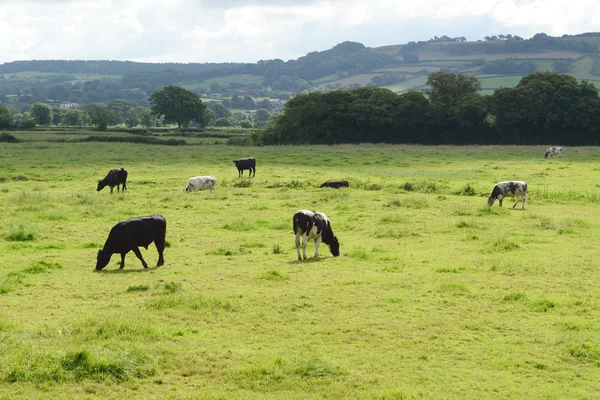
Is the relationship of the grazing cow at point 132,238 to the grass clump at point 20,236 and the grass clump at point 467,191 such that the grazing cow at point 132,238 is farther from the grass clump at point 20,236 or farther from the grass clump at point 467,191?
the grass clump at point 467,191

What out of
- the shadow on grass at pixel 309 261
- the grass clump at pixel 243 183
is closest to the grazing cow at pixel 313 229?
the shadow on grass at pixel 309 261

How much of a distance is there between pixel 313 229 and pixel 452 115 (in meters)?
64.8

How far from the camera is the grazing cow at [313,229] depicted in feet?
68.0

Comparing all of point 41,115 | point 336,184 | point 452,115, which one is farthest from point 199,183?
point 41,115

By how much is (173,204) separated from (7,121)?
79.9 metres

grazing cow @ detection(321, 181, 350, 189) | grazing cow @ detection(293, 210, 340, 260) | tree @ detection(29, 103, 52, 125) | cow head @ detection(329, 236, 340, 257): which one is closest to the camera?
grazing cow @ detection(293, 210, 340, 260)

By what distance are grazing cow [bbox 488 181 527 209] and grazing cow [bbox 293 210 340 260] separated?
13.4 metres

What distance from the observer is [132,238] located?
19781mm

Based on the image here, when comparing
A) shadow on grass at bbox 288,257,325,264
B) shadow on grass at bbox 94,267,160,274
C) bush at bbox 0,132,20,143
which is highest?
bush at bbox 0,132,20,143

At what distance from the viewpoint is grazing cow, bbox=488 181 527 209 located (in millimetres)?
31891

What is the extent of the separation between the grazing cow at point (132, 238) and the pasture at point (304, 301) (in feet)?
1.91

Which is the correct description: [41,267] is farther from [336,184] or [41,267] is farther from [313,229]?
[336,184]

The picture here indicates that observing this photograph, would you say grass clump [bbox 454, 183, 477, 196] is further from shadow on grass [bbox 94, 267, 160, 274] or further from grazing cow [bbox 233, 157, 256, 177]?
shadow on grass [bbox 94, 267, 160, 274]

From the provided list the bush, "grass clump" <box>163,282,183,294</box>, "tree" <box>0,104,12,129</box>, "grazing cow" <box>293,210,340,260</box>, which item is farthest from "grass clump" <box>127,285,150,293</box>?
"tree" <box>0,104,12,129</box>
